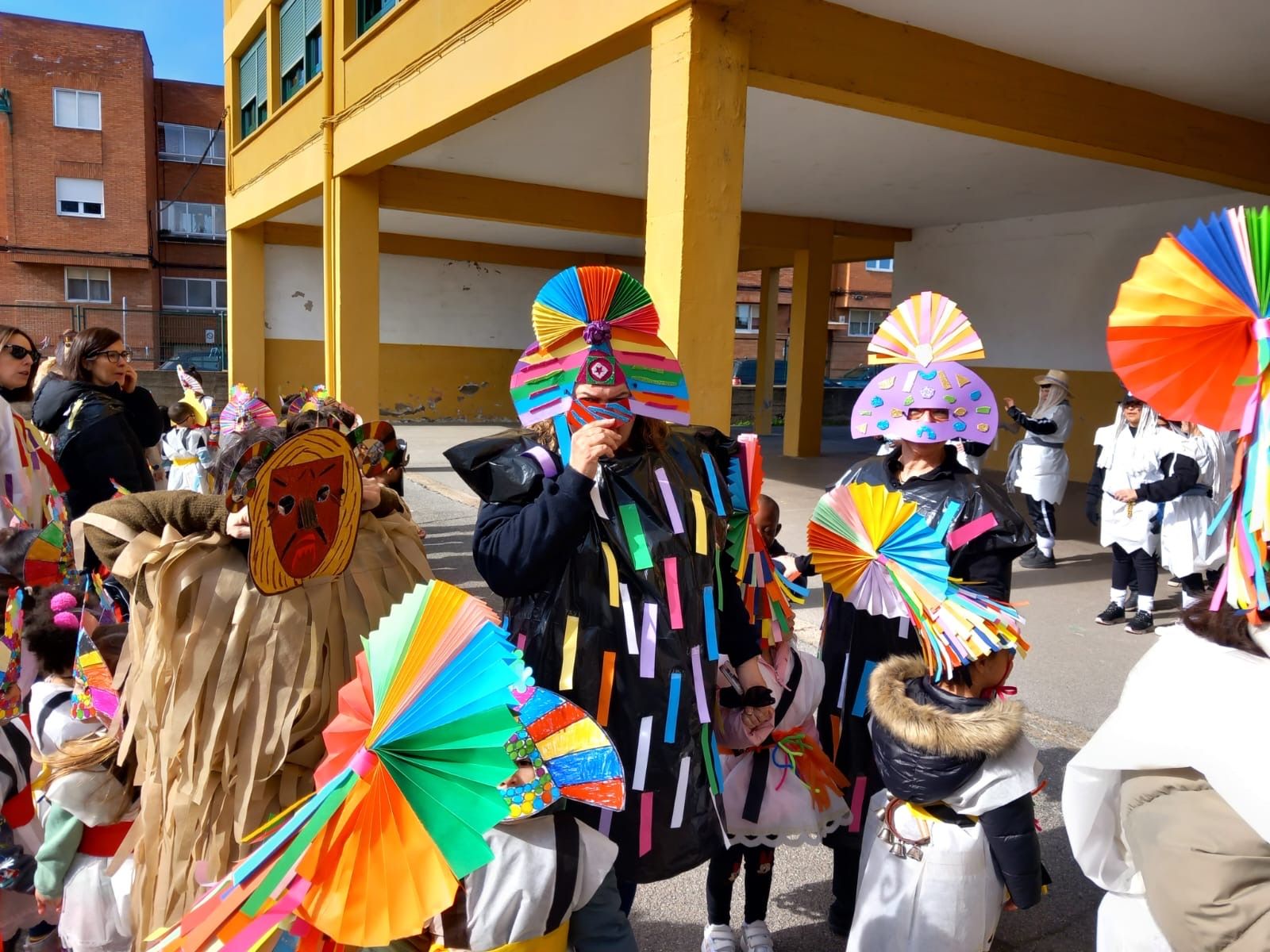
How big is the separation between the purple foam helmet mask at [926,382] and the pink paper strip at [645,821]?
1.35 meters

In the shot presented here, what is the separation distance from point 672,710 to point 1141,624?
5.00 meters

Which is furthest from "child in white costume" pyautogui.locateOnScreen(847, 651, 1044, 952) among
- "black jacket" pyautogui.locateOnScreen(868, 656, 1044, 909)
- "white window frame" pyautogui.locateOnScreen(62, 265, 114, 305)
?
"white window frame" pyautogui.locateOnScreen(62, 265, 114, 305)

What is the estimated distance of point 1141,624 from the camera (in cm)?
569

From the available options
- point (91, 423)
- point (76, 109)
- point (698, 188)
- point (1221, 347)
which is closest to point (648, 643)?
point (1221, 347)

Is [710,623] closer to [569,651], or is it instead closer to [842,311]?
[569,651]

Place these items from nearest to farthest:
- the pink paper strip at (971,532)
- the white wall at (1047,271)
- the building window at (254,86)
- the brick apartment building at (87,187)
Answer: the pink paper strip at (971,532) → the white wall at (1047,271) → the building window at (254,86) → the brick apartment building at (87,187)

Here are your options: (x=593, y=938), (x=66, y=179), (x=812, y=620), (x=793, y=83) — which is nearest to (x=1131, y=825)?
(x=593, y=938)

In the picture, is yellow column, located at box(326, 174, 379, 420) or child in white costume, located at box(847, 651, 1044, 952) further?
yellow column, located at box(326, 174, 379, 420)

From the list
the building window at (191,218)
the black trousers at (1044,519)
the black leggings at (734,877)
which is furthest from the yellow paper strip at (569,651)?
the building window at (191,218)

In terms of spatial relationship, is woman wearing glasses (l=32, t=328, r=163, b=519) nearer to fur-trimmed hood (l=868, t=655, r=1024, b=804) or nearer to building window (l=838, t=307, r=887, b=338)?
fur-trimmed hood (l=868, t=655, r=1024, b=804)

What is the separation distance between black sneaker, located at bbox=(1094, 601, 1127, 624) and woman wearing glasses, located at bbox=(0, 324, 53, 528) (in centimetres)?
618

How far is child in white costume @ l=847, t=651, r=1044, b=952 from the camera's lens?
199 centimetres

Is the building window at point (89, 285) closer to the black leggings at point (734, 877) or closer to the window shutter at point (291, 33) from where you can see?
the window shutter at point (291, 33)

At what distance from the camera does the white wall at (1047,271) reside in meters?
11.0
